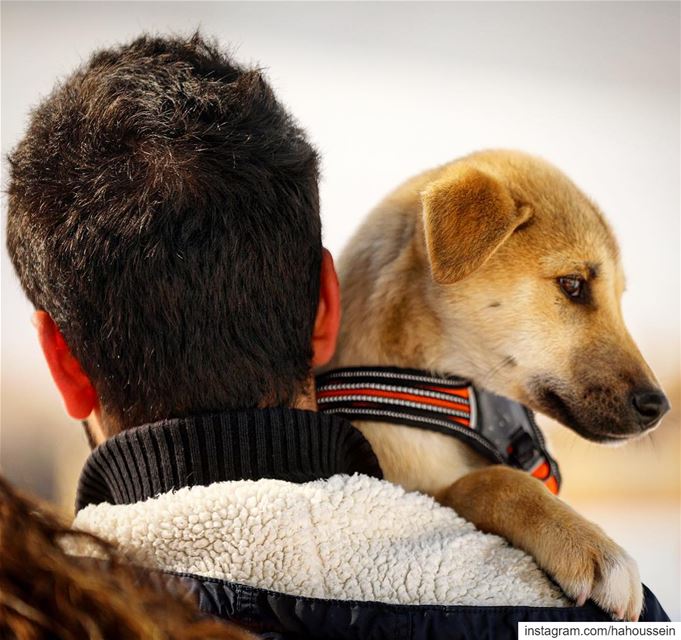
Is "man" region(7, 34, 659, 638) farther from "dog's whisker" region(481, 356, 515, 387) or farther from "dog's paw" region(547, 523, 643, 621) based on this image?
"dog's whisker" region(481, 356, 515, 387)

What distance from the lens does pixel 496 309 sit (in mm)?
1854

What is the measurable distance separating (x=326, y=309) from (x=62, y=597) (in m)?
0.79

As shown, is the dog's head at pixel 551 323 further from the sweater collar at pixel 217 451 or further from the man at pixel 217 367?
the sweater collar at pixel 217 451

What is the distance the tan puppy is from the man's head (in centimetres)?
44

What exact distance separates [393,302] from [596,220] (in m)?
0.51

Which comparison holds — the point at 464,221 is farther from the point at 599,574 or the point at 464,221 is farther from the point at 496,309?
the point at 599,574

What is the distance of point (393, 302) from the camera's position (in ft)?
5.97

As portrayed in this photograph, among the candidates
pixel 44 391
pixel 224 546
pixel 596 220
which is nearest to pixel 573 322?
pixel 596 220

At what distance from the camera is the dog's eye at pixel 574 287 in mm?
1851

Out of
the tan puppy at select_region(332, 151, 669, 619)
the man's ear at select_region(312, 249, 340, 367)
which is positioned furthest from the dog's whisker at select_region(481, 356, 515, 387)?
the man's ear at select_region(312, 249, 340, 367)

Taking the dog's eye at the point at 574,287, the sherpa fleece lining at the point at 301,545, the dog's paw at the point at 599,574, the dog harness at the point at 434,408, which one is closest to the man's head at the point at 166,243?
the sherpa fleece lining at the point at 301,545

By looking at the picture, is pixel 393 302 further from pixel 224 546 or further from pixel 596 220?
pixel 224 546

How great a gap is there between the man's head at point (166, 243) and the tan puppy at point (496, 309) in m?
0.44

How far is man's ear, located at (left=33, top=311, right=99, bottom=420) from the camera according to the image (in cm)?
130
